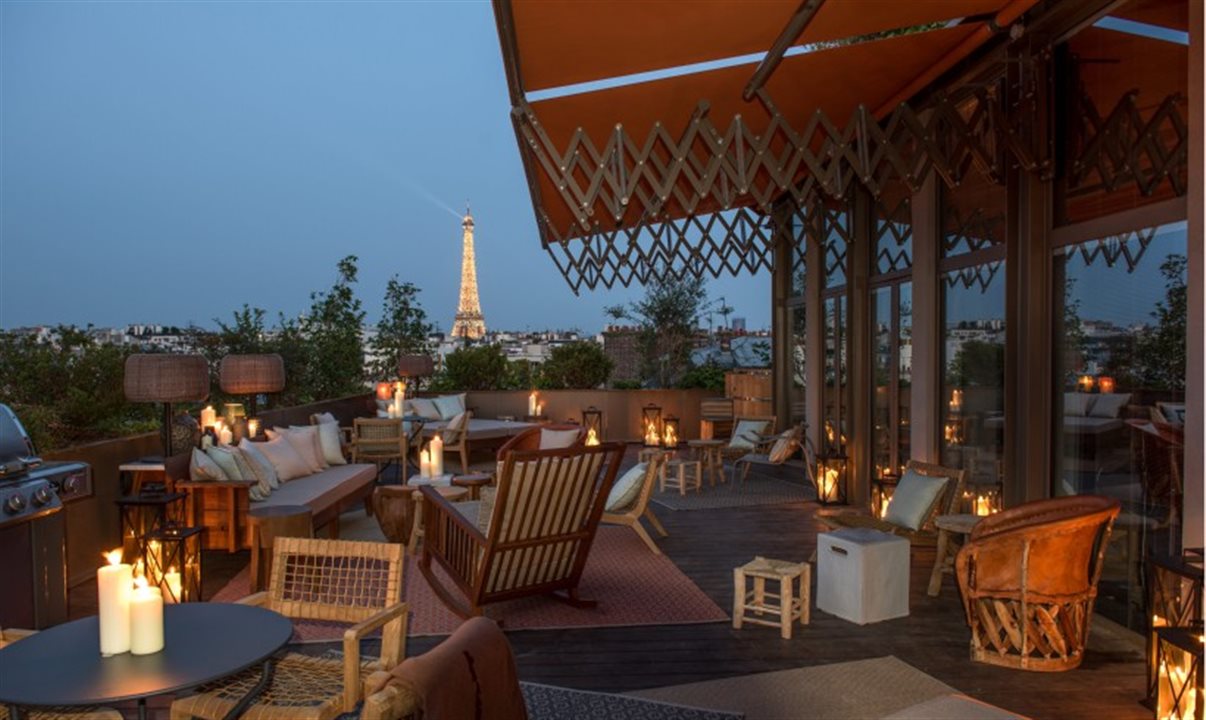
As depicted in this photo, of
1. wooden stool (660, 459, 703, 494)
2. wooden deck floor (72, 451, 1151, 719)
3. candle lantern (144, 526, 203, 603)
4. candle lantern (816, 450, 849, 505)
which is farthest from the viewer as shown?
wooden stool (660, 459, 703, 494)

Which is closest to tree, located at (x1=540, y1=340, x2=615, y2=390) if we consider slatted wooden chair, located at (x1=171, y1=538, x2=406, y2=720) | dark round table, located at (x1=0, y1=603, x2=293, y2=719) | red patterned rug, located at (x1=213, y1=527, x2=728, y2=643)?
red patterned rug, located at (x1=213, y1=527, x2=728, y2=643)

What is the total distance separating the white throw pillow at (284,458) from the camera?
23.6ft

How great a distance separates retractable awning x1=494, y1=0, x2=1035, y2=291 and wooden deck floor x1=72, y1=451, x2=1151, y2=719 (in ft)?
7.64

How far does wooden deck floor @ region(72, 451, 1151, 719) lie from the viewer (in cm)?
374

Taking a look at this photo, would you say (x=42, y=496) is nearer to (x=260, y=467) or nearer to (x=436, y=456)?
(x=260, y=467)

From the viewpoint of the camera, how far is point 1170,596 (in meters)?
3.50

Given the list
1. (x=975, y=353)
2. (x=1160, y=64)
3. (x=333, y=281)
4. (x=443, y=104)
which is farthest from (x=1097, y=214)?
(x=443, y=104)

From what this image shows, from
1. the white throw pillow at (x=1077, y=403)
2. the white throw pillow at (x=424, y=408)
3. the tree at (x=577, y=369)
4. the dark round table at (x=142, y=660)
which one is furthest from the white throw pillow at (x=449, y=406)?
the dark round table at (x=142, y=660)

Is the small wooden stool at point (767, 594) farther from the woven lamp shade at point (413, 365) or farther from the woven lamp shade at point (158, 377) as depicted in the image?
the woven lamp shade at point (413, 365)

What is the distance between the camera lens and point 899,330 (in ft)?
25.5

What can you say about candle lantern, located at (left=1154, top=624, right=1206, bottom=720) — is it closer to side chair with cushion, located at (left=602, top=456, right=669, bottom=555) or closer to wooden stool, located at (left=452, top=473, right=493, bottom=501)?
side chair with cushion, located at (left=602, top=456, right=669, bottom=555)

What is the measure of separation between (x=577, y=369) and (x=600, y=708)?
11.6 metres

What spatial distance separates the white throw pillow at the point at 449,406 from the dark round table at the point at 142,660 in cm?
1010

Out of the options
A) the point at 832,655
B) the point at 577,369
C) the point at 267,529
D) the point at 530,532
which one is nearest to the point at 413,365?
the point at 577,369
